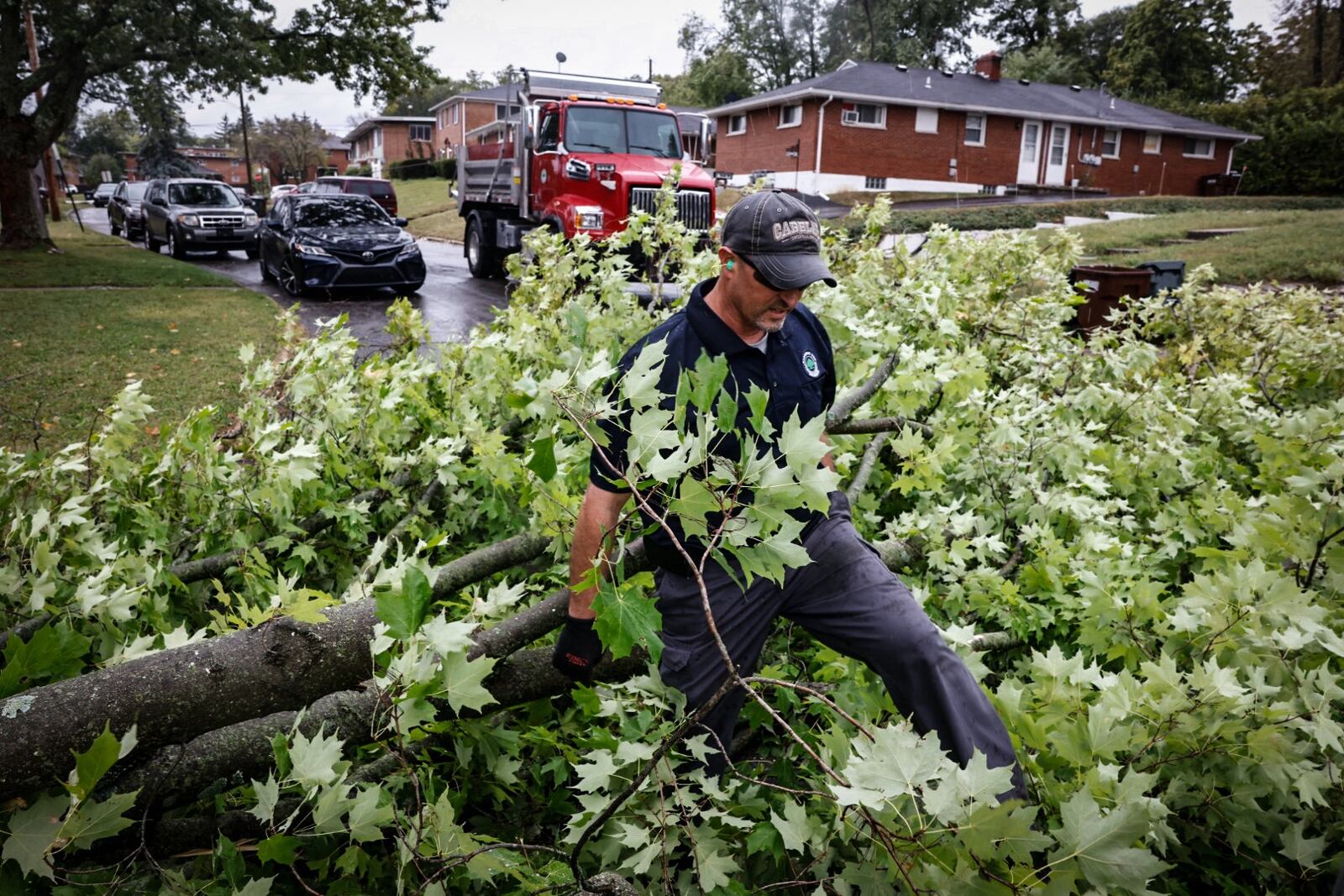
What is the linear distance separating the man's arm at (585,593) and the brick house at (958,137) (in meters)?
33.3

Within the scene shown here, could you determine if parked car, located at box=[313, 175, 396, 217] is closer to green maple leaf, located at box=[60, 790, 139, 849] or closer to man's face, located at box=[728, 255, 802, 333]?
man's face, located at box=[728, 255, 802, 333]

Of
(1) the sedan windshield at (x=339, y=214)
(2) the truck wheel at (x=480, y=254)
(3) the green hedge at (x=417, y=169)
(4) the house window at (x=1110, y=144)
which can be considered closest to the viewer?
(1) the sedan windshield at (x=339, y=214)

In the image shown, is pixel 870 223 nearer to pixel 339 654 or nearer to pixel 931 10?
pixel 339 654

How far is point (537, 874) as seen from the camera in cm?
194

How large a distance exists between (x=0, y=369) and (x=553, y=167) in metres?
8.10

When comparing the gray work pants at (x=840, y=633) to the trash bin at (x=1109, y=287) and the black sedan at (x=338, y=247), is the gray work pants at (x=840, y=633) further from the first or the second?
the black sedan at (x=338, y=247)

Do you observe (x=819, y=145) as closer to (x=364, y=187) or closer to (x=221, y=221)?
(x=364, y=187)

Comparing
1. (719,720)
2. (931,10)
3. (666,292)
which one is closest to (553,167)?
(666,292)

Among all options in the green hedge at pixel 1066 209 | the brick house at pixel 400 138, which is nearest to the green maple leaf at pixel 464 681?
the green hedge at pixel 1066 209

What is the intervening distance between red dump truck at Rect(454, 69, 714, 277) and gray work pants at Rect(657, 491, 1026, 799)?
10560mm

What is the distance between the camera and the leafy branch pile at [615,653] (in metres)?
1.59

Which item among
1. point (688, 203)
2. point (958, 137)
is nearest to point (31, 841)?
point (688, 203)

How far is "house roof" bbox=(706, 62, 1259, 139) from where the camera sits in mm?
36344

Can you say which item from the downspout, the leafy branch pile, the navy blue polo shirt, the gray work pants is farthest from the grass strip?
the downspout
